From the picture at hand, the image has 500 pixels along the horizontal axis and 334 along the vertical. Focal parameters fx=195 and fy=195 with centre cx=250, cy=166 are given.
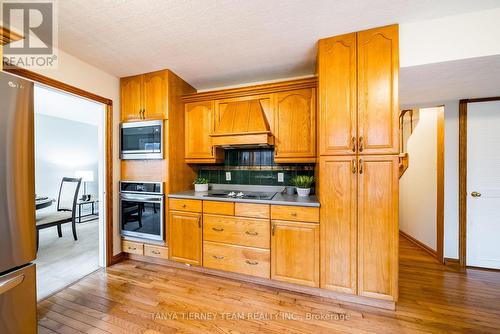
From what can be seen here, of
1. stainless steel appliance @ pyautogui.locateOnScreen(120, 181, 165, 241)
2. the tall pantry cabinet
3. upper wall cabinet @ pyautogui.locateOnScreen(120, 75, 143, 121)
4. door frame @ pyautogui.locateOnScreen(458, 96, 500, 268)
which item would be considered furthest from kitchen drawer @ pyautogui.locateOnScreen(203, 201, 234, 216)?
door frame @ pyautogui.locateOnScreen(458, 96, 500, 268)

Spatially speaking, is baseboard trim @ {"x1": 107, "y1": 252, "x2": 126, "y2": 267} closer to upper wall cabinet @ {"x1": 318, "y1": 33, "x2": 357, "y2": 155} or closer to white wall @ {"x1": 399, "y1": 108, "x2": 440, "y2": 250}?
upper wall cabinet @ {"x1": 318, "y1": 33, "x2": 357, "y2": 155}

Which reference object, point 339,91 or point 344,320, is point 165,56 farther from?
point 344,320

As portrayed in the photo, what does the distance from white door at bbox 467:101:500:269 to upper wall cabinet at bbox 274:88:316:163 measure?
6.58 ft

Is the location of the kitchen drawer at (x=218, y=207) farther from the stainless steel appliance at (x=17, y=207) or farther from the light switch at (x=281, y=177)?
the stainless steel appliance at (x=17, y=207)

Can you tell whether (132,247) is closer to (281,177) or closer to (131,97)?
(131,97)

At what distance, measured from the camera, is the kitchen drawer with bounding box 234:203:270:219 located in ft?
6.64

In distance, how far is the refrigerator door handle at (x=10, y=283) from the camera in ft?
3.33

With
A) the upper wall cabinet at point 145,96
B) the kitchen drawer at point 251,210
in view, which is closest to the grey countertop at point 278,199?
the kitchen drawer at point 251,210

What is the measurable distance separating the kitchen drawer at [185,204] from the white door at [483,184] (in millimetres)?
3316

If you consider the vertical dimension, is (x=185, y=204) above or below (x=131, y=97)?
below

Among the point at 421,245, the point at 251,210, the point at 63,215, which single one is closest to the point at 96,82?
the point at 63,215

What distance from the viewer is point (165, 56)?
212 cm

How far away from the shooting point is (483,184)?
235 cm

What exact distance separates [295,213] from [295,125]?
39.0 inches
